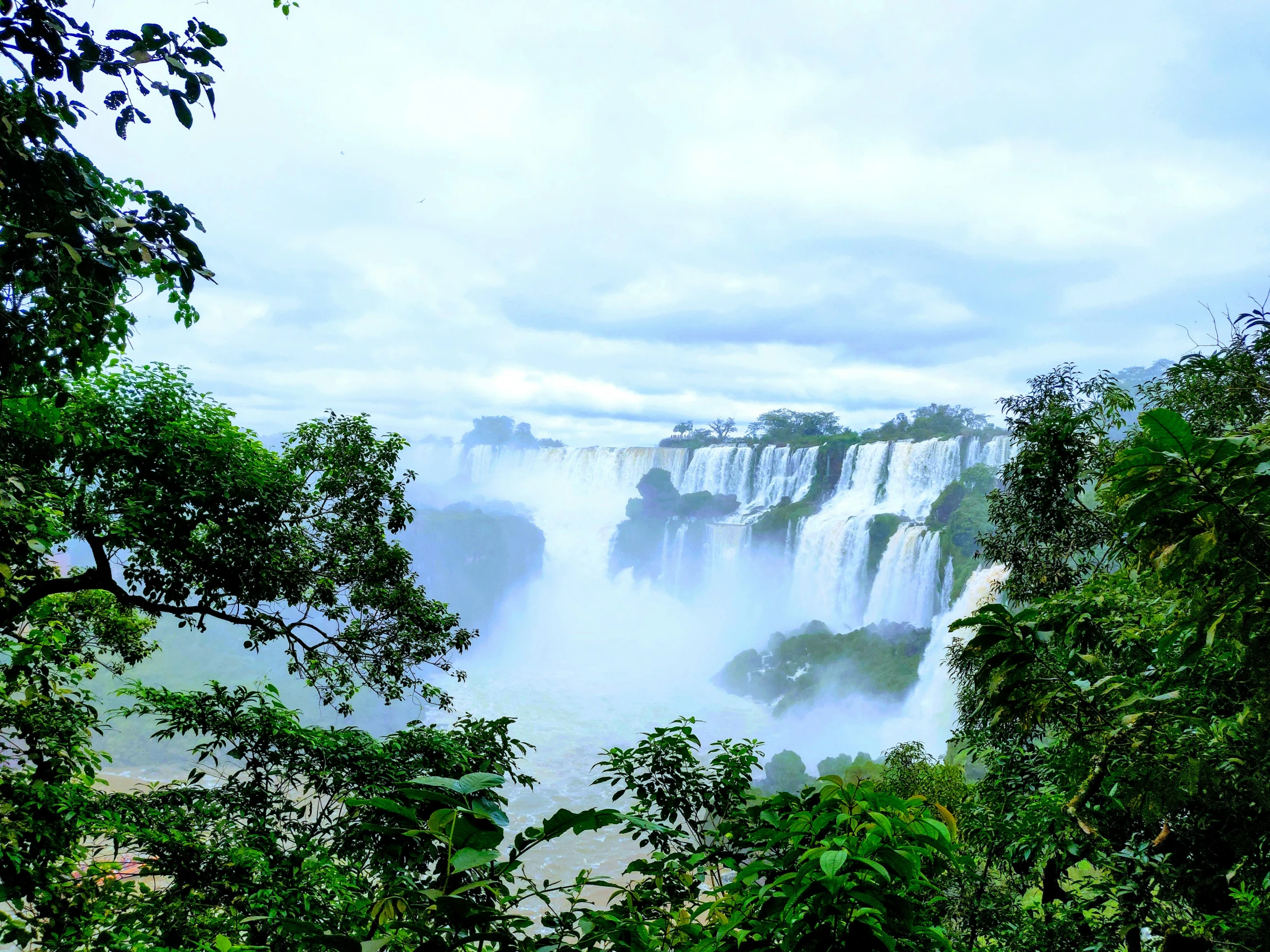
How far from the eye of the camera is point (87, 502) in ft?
12.4

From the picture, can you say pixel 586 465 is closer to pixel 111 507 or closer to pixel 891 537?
pixel 891 537

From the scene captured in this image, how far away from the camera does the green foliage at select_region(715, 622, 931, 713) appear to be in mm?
20297

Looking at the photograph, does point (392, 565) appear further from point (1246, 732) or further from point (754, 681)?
point (754, 681)

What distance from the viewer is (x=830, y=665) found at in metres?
22.2

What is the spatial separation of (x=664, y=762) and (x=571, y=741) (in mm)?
22161

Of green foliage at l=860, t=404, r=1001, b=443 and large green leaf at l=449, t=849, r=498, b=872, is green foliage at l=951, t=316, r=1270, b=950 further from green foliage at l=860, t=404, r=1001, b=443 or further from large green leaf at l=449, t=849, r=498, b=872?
green foliage at l=860, t=404, r=1001, b=443

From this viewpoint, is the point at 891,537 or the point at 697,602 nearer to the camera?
the point at 891,537

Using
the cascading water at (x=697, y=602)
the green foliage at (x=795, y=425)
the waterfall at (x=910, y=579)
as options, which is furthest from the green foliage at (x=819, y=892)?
the green foliage at (x=795, y=425)

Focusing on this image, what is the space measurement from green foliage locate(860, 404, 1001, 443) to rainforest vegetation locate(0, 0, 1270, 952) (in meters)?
19.6

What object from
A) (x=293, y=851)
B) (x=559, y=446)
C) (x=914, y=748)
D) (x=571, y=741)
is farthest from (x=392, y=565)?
(x=559, y=446)

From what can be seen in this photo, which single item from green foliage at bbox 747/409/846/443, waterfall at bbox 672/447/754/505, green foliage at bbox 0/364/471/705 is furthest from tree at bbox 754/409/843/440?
green foliage at bbox 0/364/471/705

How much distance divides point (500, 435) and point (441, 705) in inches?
1564

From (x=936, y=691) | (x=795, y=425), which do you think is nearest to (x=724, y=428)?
(x=795, y=425)

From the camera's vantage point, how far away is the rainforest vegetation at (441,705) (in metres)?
0.87
